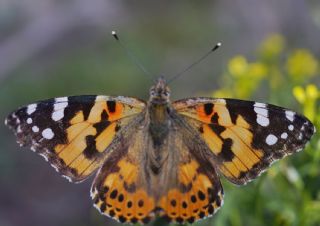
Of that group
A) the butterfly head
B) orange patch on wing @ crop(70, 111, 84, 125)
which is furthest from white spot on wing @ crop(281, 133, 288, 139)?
orange patch on wing @ crop(70, 111, 84, 125)

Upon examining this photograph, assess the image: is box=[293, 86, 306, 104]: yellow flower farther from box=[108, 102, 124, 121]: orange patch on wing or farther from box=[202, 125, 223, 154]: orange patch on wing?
box=[108, 102, 124, 121]: orange patch on wing

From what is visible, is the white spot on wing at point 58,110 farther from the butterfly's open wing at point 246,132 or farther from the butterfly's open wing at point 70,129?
the butterfly's open wing at point 246,132

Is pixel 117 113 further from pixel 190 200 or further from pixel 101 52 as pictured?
pixel 101 52

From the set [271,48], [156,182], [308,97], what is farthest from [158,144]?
[271,48]

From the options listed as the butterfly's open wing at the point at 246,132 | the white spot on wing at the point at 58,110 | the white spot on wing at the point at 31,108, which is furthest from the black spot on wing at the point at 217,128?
the white spot on wing at the point at 31,108

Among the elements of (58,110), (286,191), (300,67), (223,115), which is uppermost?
(58,110)

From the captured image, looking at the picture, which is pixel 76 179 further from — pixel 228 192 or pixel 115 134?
pixel 228 192

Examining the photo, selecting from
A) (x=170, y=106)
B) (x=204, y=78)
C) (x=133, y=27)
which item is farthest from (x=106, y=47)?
(x=170, y=106)
